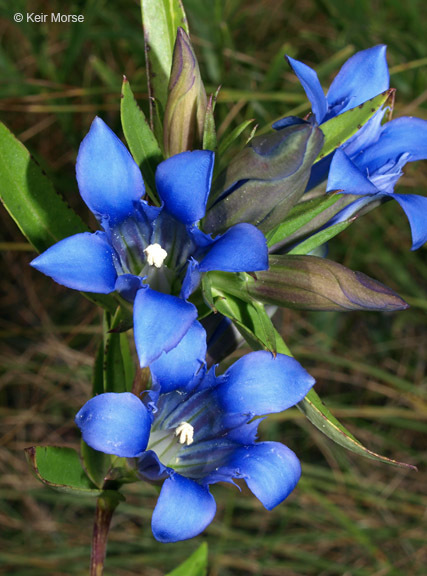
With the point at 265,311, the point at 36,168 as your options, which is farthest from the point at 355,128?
the point at 36,168

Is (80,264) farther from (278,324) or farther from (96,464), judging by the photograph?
(278,324)

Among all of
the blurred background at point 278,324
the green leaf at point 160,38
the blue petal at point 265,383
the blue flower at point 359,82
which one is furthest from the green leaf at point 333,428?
the blurred background at point 278,324

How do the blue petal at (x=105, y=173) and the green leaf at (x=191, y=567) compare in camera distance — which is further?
the green leaf at (x=191, y=567)

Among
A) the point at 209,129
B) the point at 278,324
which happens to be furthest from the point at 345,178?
the point at 278,324

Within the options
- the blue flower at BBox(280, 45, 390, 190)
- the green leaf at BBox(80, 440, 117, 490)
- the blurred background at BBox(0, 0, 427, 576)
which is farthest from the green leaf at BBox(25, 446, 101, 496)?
the blurred background at BBox(0, 0, 427, 576)

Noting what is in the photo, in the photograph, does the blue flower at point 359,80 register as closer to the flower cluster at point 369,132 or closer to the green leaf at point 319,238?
the flower cluster at point 369,132

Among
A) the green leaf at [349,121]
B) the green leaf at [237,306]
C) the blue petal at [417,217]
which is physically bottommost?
the green leaf at [237,306]

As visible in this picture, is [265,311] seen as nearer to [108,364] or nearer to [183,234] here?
[183,234]
